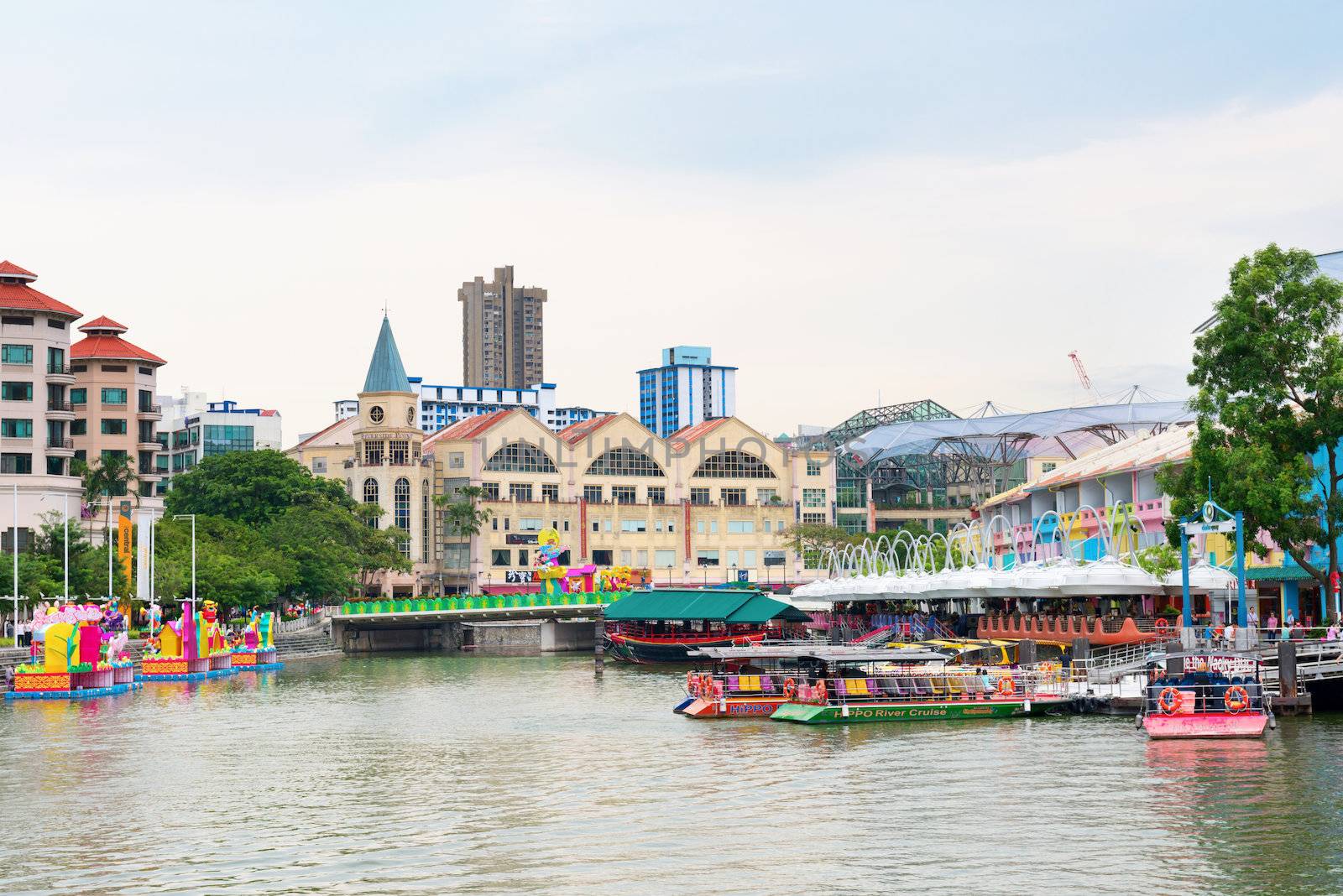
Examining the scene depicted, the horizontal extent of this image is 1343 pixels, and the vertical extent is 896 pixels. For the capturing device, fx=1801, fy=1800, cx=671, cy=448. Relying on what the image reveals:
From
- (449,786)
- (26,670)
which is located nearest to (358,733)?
(449,786)

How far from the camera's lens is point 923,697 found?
199 ft

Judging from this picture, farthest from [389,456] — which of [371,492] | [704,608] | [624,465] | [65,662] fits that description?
[65,662]

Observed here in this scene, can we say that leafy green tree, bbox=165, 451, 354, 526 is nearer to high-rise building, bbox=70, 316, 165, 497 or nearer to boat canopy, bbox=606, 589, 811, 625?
high-rise building, bbox=70, 316, 165, 497

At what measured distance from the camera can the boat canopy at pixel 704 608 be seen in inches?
3986

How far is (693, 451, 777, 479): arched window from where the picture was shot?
173 metres

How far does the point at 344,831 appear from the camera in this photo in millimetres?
38969

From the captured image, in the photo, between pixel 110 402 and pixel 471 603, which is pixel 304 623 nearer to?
pixel 471 603

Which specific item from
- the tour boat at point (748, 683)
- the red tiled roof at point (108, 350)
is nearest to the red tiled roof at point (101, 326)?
the red tiled roof at point (108, 350)

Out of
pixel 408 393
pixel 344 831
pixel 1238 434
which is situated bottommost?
pixel 344 831

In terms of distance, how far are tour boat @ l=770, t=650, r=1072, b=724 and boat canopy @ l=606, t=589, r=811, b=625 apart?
1480 inches

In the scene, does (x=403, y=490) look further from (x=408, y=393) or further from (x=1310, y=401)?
(x=1310, y=401)

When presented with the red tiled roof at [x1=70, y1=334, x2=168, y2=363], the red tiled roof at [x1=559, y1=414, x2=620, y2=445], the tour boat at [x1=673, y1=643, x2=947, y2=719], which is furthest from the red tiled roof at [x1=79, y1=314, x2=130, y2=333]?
the tour boat at [x1=673, y1=643, x2=947, y2=719]

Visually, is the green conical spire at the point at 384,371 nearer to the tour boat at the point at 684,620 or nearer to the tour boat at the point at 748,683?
the tour boat at the point at 684,620

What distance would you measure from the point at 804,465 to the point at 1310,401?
110466 millimetres
